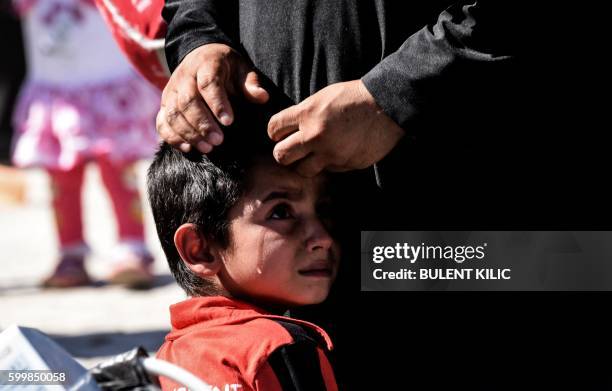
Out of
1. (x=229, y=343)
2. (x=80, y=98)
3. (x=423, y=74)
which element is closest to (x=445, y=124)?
(x=423, y=74)

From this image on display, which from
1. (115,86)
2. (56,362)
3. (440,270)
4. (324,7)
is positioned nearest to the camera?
(56,362)

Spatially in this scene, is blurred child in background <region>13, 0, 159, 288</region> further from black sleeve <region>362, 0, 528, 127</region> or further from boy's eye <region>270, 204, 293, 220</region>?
black sleeve <region>362, 0, 528, 127</region>

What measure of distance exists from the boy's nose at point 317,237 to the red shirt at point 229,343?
0.46 feet

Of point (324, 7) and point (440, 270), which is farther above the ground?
point (324, 7)

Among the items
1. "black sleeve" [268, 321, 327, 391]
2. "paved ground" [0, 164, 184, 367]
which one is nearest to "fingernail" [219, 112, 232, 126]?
"black sleeve" [268, 321, 327, 391]

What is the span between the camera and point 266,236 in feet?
5.55

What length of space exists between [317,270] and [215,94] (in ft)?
1.13

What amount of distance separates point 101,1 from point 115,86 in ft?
7.05

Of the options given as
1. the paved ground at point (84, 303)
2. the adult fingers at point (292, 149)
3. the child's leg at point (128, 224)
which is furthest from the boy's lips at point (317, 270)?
the child's leg at point (128, 224)

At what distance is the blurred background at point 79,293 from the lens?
11.6 feet

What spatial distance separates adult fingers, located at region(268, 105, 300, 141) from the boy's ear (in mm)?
262

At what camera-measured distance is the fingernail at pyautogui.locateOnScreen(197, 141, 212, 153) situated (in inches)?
63.9

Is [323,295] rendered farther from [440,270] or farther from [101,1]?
[101,1]

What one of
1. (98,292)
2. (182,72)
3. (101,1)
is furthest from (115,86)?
(182,72)
